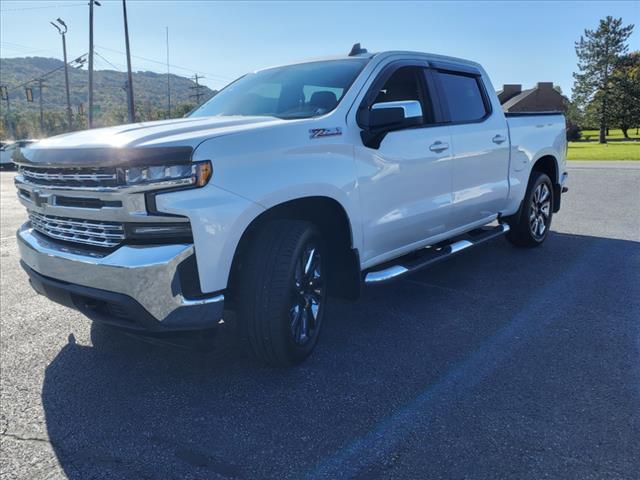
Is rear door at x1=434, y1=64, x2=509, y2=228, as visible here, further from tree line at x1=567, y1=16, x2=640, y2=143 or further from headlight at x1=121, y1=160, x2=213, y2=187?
tree line at x1=567, y1=16, x2=640, y2=143

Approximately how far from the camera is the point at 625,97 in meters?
57.8

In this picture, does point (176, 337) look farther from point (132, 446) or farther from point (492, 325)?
point (492, 325)

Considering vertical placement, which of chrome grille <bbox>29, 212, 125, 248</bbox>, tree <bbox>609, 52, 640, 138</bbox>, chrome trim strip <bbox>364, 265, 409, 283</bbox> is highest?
tree <bbox>609, 52, 640, 138</bbox>

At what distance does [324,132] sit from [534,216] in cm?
403

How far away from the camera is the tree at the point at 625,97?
187 ft

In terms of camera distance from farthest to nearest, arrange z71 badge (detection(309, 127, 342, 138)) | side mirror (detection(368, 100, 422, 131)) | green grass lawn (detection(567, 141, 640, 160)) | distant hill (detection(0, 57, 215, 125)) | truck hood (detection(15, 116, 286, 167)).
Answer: distant hill (detection(0, 57, 215, 125))
green grass lawn (detection(567, 141, 640, 160))
side mirror (detection(368, 100, 422, 131))
z71 badge (detection(309, 127, 342, 138))
truck hood (detection(15, 116, 286, 167))

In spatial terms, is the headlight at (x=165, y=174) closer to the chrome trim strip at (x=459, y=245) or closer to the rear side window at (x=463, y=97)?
the chrome trim strip at (x=459, y=245)

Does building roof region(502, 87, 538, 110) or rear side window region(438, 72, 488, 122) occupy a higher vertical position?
building roof region(502, 87, 538, 110)

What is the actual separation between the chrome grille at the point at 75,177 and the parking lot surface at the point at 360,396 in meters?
0.96

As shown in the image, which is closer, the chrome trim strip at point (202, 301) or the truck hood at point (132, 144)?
the truck hood at point (132, 144)

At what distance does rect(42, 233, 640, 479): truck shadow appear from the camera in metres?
2.57

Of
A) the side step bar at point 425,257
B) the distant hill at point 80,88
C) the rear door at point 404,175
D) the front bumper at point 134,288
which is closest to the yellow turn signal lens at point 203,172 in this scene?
the front bumper at point 134,288

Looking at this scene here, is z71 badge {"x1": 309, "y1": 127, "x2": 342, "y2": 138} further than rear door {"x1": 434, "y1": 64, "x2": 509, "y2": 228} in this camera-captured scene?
No

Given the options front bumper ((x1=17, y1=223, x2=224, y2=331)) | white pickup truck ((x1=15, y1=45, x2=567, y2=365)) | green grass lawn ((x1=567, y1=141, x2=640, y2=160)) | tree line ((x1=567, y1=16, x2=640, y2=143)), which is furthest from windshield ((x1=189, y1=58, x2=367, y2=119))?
tree line ((x1=567, y1=16, x2=640, y2=143))
